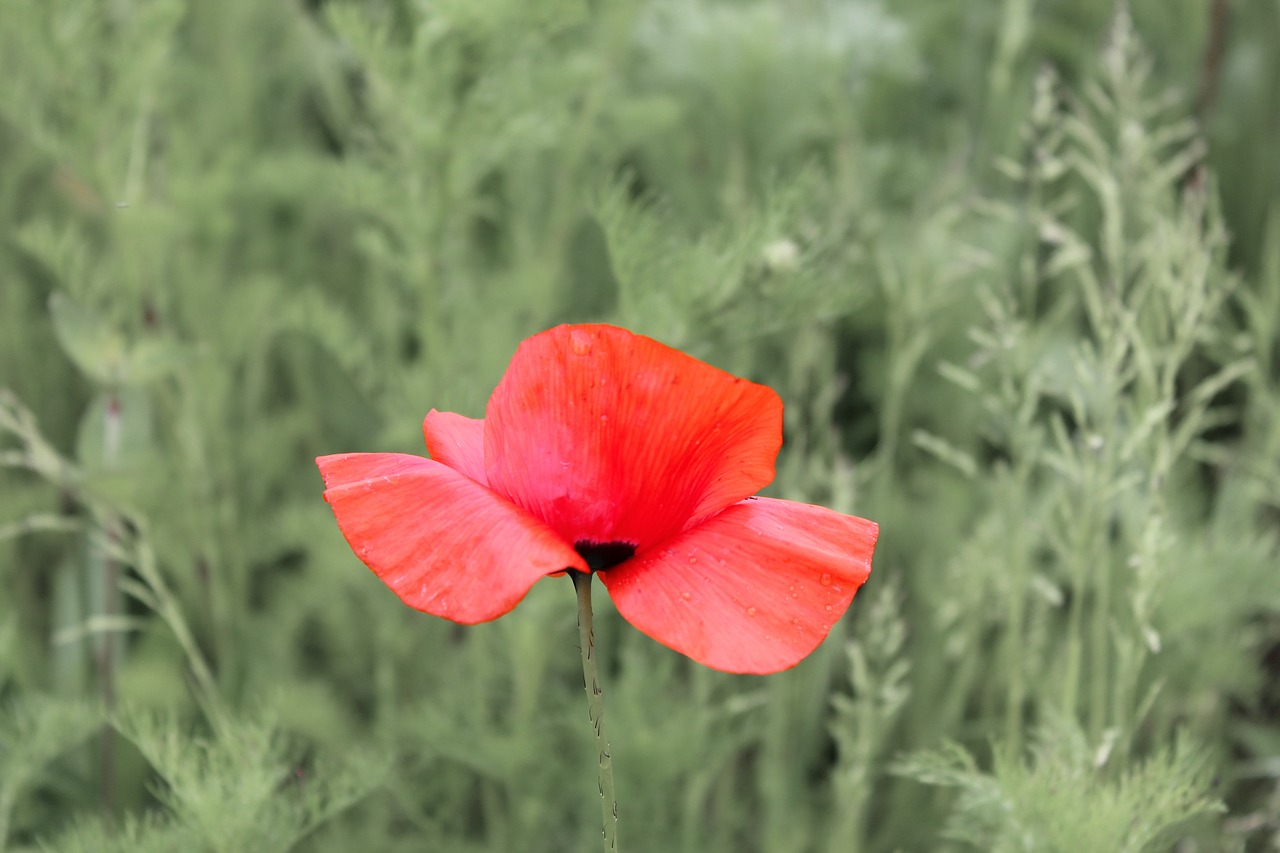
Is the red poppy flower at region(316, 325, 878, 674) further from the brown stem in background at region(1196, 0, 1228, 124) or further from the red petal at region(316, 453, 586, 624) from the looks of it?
the brown stem in background at region(1196, 0, 1228, 124)

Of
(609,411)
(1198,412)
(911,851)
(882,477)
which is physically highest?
(609,411)

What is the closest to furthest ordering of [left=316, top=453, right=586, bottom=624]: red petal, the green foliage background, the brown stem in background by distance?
[left=316, top=453, right=586, bottom=624]: red petal → the green foliage background → the brown stem in background

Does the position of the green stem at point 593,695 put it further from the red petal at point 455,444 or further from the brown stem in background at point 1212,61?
the brown stem in background at point 1212,61

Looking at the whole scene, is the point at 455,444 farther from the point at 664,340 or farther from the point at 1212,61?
the point at 1212,61

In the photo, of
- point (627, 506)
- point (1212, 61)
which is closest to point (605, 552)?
point (627, 506)

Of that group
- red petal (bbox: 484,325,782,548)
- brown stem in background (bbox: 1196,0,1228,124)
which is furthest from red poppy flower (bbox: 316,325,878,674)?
brown stem in background (bbox: 1196,0,1228,124)

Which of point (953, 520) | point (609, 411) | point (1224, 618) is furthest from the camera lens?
point (953, 520)

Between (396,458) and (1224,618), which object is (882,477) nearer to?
(1224,618)

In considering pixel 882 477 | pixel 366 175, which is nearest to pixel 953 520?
pixel 882 477
